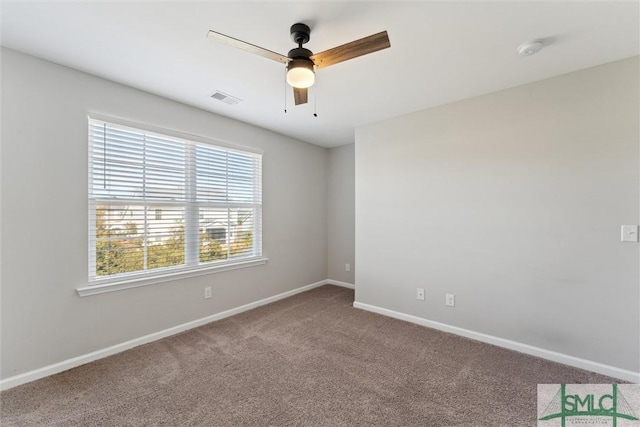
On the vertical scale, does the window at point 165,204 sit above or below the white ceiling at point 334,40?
below

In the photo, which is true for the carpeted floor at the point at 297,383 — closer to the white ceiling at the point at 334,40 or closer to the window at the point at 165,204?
the window at the point at 165,204

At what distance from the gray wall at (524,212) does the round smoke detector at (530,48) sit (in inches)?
25.2

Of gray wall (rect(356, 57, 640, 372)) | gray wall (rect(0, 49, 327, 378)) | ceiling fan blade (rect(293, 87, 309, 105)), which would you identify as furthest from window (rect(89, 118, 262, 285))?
gray wall (rect(356, 57, 640, 372))

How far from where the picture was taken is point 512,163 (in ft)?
8.25

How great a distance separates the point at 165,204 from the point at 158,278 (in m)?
0.74

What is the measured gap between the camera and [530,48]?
1.86m

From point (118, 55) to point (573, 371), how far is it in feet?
14.1

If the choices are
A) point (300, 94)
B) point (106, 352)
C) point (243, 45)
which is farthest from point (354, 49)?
Answer: point (106, 352)

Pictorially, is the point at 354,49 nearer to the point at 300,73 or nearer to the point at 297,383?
the point at 300,73

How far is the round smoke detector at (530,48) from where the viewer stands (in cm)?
183

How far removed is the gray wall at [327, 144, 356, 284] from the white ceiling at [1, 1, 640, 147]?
1.93 m

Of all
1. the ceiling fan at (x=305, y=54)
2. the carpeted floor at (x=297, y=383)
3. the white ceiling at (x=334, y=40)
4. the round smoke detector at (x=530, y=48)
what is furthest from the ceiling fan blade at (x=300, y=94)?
the carpeted floor at (x=297, y=383)

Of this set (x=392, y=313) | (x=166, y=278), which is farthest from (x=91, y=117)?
(x=392, y=313)

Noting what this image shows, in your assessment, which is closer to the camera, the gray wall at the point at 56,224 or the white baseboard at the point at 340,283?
the gray wall at the point at 56,224
